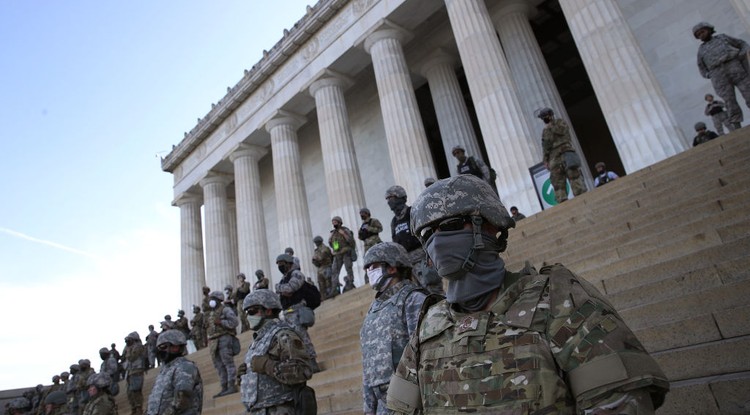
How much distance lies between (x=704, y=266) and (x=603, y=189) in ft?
11.9

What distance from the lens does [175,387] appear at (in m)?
4.18

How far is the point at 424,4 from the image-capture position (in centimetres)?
1537

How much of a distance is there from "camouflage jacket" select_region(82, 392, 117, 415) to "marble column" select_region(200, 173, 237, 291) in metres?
14.7

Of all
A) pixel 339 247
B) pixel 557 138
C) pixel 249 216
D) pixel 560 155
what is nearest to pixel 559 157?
Result: pixel 560 155

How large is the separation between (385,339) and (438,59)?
52.3 feet

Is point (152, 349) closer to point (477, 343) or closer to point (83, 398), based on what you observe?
point (83, 398)

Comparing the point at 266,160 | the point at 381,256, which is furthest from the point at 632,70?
the point at 266,160

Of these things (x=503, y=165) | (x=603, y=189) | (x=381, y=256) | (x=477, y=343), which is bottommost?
(x=477, y=343)

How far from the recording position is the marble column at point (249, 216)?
18.8 m

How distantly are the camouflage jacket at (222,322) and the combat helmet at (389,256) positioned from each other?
4.43 m

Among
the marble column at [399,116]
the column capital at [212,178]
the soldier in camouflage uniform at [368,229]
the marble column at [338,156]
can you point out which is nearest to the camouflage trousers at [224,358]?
the soldier in camouflage uniform at [368,229]

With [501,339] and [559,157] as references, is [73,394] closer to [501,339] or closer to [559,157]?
→ [559,157]

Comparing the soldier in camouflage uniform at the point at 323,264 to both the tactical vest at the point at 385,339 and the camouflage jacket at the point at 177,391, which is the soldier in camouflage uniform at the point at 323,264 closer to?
the camouflage jacket at the point at 177,391

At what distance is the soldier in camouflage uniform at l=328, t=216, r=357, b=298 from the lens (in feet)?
32.2
